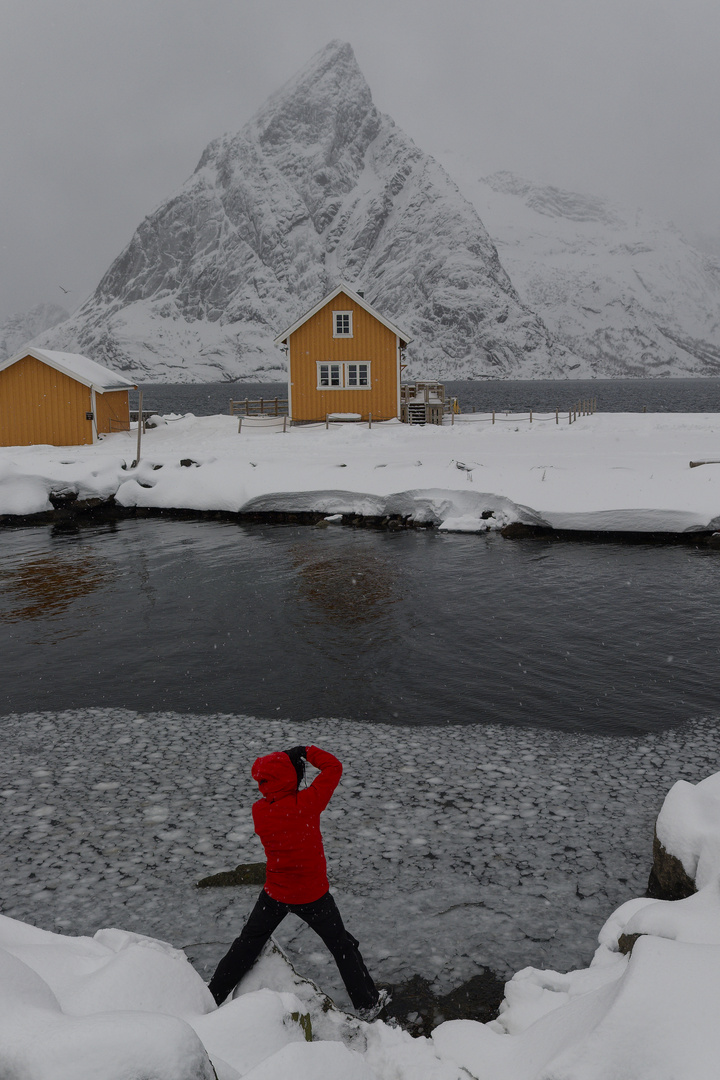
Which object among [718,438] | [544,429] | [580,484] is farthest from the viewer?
[544,429]

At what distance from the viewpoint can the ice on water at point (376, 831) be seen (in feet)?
21.0

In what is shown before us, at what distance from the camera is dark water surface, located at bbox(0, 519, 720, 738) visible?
11.6m

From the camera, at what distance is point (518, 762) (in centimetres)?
939

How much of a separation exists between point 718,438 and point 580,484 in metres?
13.9

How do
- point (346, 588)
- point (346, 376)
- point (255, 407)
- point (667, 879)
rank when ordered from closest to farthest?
point (667, 879), point (346, 588), point (346, 376), point (255, 407)

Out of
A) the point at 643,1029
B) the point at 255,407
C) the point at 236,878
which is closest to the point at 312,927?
the point at 236,878

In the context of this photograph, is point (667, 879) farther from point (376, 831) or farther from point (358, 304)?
point (358, 304)

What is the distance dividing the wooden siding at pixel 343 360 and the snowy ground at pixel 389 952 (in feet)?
116

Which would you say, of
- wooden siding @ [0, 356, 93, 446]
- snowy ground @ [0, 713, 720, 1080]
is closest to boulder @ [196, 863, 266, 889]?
snowy ground @ [0, 713, 720, 1080]

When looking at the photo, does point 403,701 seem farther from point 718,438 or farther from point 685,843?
point 718,438

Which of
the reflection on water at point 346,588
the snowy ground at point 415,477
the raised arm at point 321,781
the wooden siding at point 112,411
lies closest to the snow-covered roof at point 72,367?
the wooden siding at point 112,411

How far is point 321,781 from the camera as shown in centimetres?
534

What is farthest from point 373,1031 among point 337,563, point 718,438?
point 718,438

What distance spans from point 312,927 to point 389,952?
115cm
